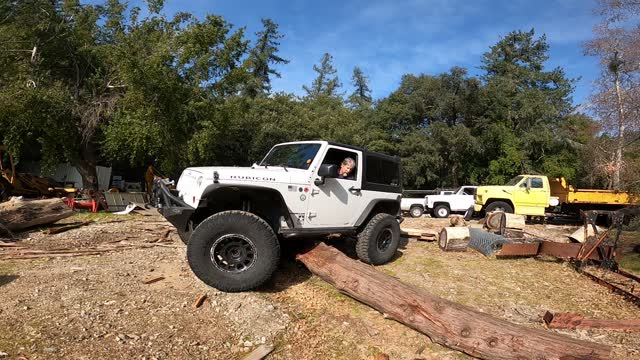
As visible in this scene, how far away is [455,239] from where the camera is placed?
9.30 m

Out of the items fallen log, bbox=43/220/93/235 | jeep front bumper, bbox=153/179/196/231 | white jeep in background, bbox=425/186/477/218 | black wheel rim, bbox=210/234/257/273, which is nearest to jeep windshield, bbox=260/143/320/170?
black wheel rim, bbox=210/234/257/273

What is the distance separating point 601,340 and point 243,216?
4335 mm

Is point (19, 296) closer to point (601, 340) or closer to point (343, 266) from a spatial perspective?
point (343, 266)

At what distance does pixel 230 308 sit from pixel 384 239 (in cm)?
341

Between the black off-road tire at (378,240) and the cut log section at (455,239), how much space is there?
→ 6.42 feet

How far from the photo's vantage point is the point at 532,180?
1616 centimetres

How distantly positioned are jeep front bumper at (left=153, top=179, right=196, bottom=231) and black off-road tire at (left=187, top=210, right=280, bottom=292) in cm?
27

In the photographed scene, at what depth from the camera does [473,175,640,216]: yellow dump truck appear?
16.1 metres

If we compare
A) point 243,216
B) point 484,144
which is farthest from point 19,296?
point 484,144

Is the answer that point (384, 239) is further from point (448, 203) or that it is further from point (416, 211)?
point (416, 211)

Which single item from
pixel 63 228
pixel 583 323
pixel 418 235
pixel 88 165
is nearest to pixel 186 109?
pixel 88 165

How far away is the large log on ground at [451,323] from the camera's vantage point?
13.1 ft

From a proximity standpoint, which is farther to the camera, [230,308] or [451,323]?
[230,308]

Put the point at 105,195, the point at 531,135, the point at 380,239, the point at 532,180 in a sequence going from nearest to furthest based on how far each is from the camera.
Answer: the point at 380,239, the point at 105,195, the point at 532,180, the point at 531,135
